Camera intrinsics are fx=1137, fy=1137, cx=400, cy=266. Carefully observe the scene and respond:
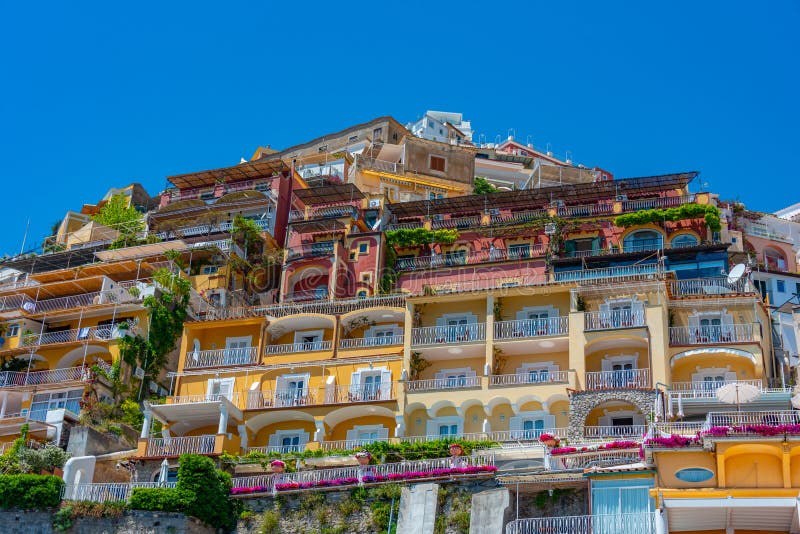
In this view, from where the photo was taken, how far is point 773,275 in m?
58.6

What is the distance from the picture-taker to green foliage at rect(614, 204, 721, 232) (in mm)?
55838

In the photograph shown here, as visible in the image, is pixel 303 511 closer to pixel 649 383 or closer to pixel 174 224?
pixel 649 383

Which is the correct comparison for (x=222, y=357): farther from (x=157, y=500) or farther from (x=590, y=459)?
(x=590, y=459)

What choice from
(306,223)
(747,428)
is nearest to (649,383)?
(747,428)

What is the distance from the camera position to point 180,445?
4472 centimetres

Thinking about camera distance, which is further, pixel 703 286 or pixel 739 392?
pixel 703 286

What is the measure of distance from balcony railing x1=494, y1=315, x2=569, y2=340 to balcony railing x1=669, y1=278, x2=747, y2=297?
16.5 ft

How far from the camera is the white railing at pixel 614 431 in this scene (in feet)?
132

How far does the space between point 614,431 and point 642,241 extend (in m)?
17.5

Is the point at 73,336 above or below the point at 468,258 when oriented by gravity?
below

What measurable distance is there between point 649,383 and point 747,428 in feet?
33.9

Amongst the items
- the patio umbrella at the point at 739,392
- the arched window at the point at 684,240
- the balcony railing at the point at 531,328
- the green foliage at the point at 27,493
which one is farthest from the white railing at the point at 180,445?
the arched window at the point at 684,240

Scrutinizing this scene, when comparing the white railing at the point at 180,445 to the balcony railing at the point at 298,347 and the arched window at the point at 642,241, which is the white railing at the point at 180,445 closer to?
the balcony railing at the point at 298,347

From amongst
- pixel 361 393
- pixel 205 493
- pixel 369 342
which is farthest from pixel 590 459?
A: pixel 369 342
